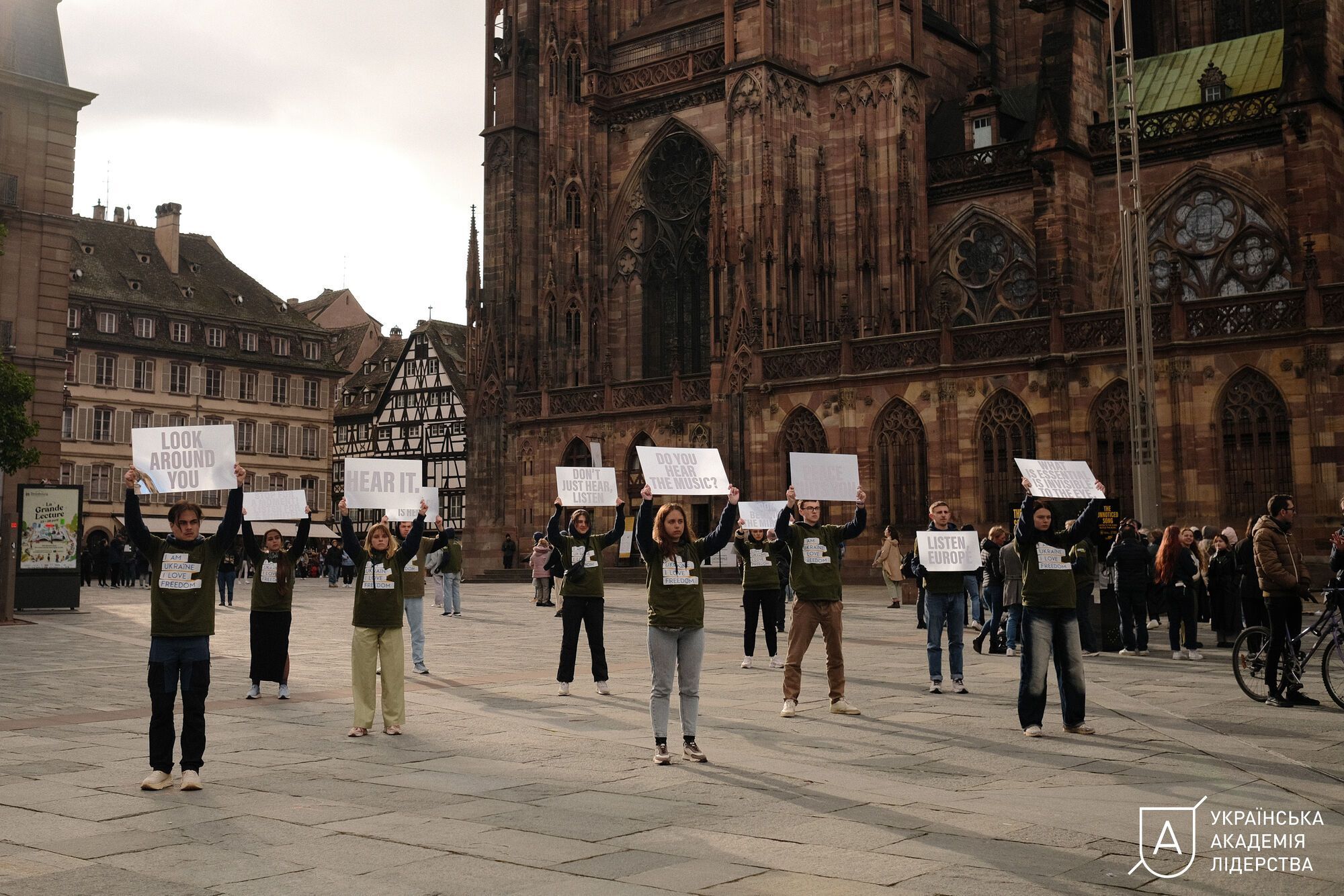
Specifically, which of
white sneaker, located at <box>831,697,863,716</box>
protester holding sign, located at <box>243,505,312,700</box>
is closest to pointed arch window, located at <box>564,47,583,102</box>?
protester holding sign, located at <box>243,505,312,700</box>

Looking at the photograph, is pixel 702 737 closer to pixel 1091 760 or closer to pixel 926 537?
pixel 1091 760

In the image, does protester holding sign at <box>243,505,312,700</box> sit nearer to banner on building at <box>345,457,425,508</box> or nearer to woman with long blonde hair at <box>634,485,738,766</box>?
banner on building at <box>345,457,425,508</box>

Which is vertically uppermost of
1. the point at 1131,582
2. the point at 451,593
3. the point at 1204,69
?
the point at 1204,69

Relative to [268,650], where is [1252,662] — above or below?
below

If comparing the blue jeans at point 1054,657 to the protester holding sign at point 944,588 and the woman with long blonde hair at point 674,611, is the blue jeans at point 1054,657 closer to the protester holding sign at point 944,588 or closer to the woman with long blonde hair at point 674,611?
the protester holding sign at point 944,588

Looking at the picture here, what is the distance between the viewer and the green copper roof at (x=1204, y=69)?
38969 mm

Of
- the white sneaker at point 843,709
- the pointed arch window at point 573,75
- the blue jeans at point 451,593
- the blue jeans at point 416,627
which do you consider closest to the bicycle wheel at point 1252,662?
the white sneaker at point 843,709

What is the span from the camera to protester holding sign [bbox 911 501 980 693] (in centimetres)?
1341

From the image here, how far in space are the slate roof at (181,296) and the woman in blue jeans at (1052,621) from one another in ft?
199

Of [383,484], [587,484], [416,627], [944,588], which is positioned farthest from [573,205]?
[944,588]

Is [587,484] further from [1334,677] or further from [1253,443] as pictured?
[1253,443]

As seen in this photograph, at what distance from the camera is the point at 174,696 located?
28.5 ft

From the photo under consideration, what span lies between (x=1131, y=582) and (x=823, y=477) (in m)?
5.31

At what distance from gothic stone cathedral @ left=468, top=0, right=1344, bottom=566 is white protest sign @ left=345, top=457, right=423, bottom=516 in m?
21.2
